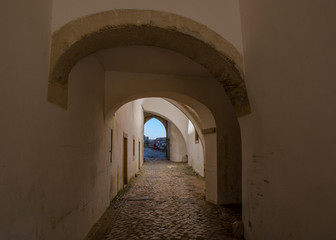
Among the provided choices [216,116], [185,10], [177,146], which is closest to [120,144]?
[216,116]

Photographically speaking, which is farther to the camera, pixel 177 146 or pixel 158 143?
pixel 158 143

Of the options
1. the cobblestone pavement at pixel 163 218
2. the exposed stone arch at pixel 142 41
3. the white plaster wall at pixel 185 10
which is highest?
the white plaster wall at pixel 185 10

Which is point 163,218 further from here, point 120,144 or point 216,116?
point 120,144

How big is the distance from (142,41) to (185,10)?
65 centimetres

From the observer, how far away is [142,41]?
3.02 meters

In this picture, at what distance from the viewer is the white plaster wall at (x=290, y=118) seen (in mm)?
1627

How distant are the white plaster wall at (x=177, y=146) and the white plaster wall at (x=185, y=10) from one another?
15.5m

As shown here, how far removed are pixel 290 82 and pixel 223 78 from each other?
3.80ft

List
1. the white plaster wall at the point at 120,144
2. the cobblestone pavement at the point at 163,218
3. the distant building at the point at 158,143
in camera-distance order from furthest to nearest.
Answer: the distant building at the point at 158,143, the white plaster wall at the point at 120,144, the cobblestone pavement at the point at 163,218

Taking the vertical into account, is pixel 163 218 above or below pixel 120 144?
below

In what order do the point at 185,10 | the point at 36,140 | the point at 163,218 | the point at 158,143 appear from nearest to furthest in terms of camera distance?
the point at 36,140 → the point at 185,10 → the point at 163,218 → the point at 158,143

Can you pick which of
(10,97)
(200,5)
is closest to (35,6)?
(10,97)

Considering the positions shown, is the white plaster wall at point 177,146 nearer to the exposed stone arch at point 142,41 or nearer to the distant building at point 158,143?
the distant building at point 158,143

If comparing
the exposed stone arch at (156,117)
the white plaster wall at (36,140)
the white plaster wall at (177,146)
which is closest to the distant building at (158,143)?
the exposed stone arch at (156,117)
